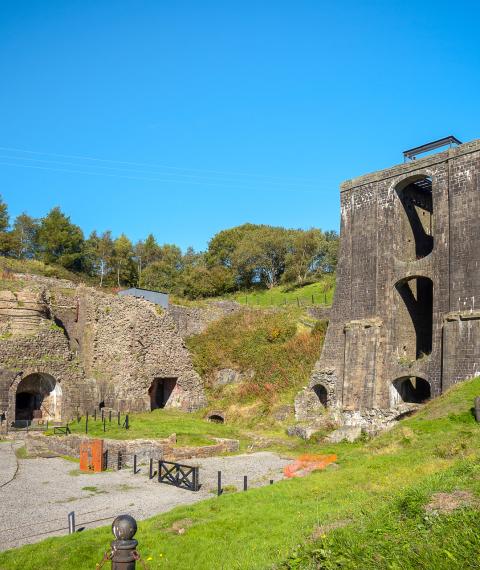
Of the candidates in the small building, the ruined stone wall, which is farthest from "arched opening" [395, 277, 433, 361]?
the small building

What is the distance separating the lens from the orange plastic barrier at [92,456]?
723 inches

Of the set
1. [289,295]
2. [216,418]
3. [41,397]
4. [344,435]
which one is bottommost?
[216,418]

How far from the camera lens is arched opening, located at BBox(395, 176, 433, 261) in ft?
94.1

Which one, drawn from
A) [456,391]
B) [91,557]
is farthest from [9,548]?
[456,391]

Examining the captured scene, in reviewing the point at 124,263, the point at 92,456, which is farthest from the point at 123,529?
the point at 124,263

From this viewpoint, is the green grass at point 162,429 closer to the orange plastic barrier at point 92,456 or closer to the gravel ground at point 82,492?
the gravel ground at point 82,492

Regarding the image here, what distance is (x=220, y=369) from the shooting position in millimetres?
34344

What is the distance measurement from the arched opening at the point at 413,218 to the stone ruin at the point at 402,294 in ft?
0.18

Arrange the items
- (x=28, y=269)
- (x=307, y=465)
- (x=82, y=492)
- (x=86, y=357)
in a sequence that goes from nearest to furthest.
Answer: (x=82, y=492) → (x=307, y=465) → (x=86, y=357) → (x=28, y=269)

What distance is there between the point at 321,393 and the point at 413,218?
10801 mm

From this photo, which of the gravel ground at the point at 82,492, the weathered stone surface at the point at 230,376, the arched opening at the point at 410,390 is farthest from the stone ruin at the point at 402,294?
the gravel ground at the point at 82,492

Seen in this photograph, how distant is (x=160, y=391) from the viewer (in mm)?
35688

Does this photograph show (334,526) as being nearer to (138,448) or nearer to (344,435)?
(138,448)

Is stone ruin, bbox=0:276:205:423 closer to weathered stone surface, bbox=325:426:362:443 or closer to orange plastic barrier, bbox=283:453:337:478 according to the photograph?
weathered stone surface, bbox=325:426:362:443
